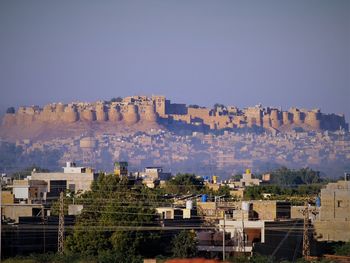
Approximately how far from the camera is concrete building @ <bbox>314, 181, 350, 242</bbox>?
37781mm

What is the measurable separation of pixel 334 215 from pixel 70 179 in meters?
28.1

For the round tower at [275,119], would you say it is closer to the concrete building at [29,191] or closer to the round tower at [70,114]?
the round tower at [70,114]

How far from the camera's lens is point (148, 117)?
188 m

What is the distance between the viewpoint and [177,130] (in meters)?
191

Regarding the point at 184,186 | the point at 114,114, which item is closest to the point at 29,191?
the point at 184,186

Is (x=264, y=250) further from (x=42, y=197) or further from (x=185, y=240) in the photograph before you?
(x=42, y=197)

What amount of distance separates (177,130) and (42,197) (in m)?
140

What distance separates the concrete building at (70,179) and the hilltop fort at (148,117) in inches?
3865

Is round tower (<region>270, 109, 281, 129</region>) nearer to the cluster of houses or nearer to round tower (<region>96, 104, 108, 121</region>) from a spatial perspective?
round tower (<region>96, 104, 108, 121</region>)

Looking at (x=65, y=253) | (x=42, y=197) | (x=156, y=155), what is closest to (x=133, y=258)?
(x=65, y=253)

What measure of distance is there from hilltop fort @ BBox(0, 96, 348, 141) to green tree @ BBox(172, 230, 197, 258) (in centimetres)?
13309

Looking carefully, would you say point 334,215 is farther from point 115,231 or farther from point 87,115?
point 87,115

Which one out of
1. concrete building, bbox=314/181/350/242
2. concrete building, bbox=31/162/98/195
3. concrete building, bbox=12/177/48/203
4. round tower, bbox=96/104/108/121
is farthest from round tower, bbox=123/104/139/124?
concrete building, bbox=314/181/350/242

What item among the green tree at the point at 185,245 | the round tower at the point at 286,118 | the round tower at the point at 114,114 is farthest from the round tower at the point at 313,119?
the green tree at the point at 185,245
